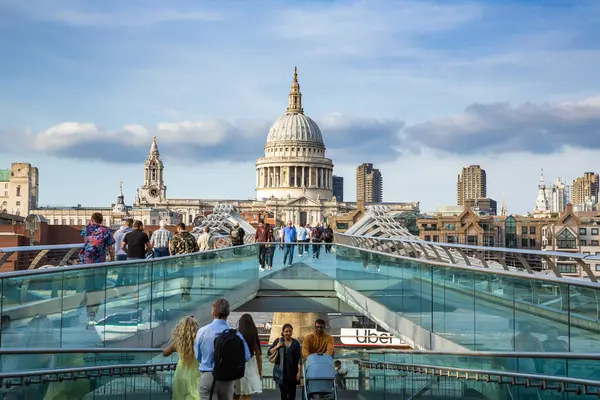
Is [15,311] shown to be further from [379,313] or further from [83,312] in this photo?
[379,313]

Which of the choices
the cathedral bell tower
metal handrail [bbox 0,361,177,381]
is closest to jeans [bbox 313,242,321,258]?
metal handrail [bbox 0,361,177,381]

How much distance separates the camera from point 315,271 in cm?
2400

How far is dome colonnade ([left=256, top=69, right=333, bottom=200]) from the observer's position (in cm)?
17662

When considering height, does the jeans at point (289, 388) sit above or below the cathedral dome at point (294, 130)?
below

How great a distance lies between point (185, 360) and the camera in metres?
8.48

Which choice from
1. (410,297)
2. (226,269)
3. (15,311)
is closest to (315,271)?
(226,269)

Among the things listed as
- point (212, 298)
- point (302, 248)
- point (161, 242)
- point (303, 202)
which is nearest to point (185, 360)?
point (212, 298)

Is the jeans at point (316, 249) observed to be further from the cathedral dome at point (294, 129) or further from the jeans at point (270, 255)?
the cathedral dome at point (294, 129)

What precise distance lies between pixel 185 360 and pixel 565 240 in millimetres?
97337

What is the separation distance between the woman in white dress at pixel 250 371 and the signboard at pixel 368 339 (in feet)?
132

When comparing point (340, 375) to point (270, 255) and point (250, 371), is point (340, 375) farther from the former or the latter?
point (270, 255)

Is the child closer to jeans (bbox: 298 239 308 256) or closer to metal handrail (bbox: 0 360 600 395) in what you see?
metal handrail (bbox: 0 360 600 395)

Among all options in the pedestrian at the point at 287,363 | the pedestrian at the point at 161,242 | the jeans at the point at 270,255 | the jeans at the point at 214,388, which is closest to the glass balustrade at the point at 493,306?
the pedestrian at the point at 287,363

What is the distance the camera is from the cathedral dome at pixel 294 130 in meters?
179
